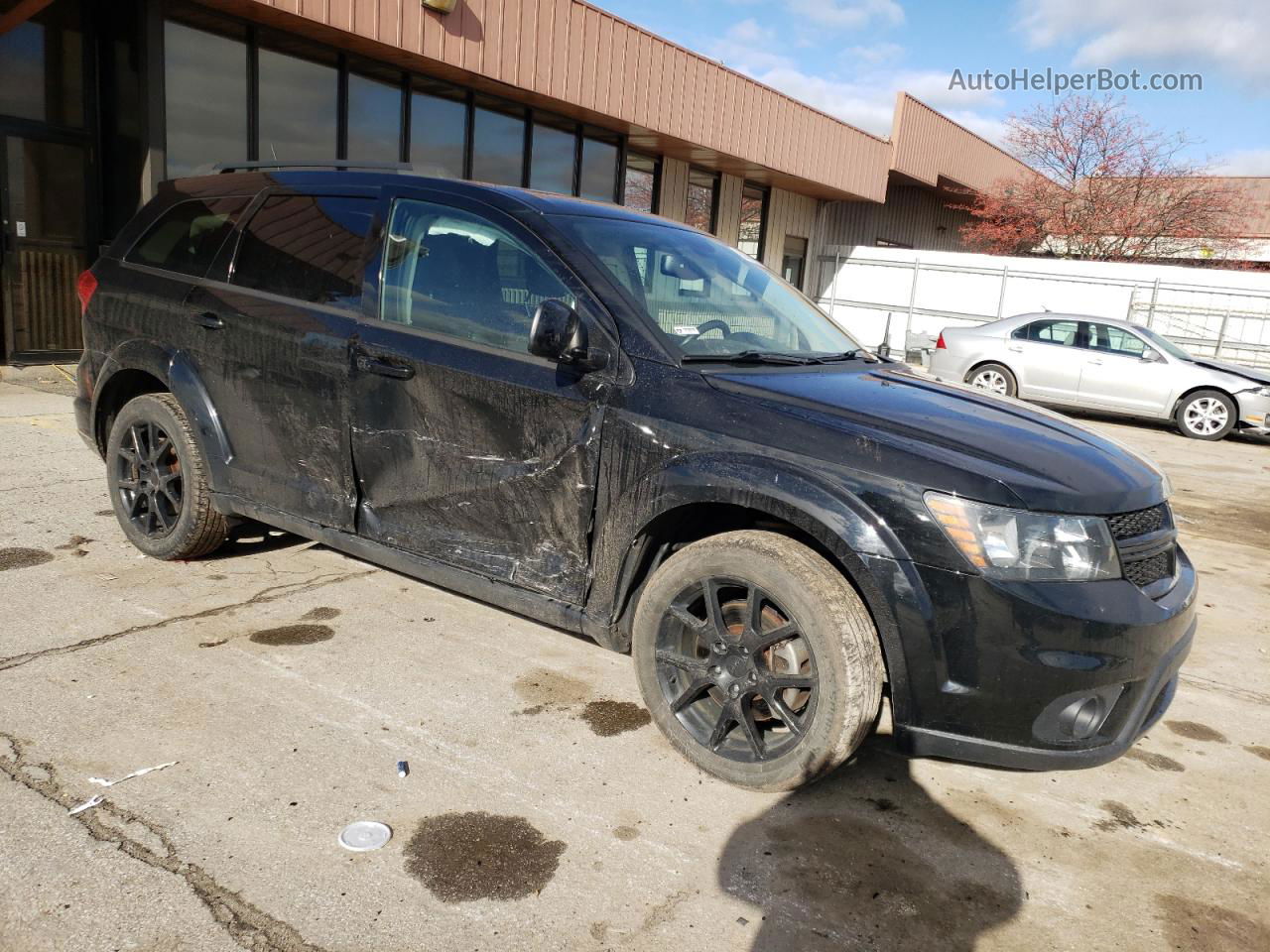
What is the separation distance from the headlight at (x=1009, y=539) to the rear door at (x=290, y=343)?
89.9 inches

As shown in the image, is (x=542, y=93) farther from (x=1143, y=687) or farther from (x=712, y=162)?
(x=1143, y=687)

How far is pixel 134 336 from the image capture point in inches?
178

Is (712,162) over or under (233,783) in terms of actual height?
over

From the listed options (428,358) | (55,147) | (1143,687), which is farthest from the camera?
(55,147)

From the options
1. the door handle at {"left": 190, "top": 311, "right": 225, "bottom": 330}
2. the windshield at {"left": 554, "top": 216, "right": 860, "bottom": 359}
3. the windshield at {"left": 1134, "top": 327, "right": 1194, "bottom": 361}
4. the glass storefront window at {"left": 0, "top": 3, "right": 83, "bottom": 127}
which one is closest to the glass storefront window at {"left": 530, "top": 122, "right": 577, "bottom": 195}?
the glass storefront window at {"left": 0, "top": 3, "right": 83, "bottom": 127}

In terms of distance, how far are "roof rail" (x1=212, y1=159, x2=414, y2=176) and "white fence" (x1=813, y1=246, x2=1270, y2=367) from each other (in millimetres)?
14904

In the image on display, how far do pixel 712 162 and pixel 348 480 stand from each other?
14.7 meters

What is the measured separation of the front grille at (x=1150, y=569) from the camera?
9.18 ft

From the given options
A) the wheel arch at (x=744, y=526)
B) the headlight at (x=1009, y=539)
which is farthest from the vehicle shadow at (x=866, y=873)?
the headlight at (x=1009, y=539)

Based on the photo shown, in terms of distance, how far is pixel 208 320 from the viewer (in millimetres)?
4199

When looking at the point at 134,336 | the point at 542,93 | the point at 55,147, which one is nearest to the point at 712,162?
the point at 542,93

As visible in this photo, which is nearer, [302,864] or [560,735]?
[302,864]

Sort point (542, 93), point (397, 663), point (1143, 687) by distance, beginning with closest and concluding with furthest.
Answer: point (1143, 687) → point (397, 663) → point (542, 93)

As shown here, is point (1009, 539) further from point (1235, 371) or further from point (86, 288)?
point (1235, 371)
